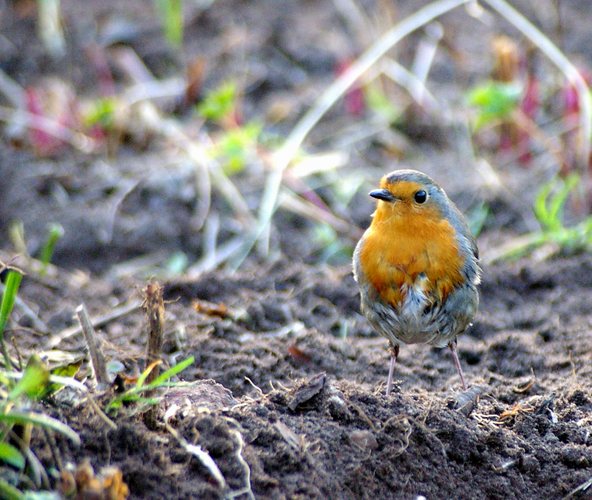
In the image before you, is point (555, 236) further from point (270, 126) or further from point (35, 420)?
point (35, 420)

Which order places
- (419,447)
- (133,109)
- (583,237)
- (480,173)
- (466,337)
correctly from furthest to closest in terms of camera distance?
1. (133,109)
2. (480,173)
3. (583,237)
4. (466,337)
5. (419,447)

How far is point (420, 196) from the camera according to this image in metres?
3.78

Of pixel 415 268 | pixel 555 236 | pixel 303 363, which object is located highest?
pixel 415 268

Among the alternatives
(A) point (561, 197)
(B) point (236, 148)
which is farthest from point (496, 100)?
(B) point (236, 148)

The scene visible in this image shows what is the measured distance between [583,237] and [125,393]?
3.36 meters

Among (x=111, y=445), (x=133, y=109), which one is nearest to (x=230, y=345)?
(x=111, y=445)

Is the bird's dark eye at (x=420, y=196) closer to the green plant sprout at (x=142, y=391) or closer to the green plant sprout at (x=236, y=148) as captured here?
the green plant sprout at (x=142, y=391)

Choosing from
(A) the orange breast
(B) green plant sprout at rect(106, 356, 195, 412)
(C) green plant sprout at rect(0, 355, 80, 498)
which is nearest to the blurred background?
(A) the orange breast

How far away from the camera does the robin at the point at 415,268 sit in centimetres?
365

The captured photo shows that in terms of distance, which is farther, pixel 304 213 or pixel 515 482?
pixel 304 213

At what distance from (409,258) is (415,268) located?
44 mm

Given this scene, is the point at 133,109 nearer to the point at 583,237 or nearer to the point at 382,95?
the point at 382,95

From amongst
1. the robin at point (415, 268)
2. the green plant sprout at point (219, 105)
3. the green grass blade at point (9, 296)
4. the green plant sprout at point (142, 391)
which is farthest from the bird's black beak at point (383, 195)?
the green plant sprout at point (219, 105)

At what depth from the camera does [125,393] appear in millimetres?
2654
